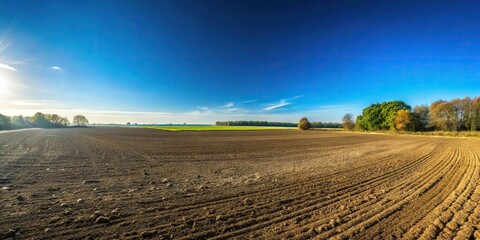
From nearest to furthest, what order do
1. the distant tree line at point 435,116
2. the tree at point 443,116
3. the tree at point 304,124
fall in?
the distant tree line at point 435,116, the tree at point 443,116, the tree at point 304,124

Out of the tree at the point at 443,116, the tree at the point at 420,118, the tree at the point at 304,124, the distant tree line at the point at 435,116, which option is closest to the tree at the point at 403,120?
the distant tree line at the point at 435,116

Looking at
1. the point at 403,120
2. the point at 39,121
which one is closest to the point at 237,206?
the point at 403,120

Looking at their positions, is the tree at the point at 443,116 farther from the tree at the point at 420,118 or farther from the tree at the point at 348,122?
the tree at the point at 348,122

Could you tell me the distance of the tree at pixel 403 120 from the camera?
61.2 meters

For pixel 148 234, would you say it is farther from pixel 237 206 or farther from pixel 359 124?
pixel 359 124

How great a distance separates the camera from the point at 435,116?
6244 centimetres

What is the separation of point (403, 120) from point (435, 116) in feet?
34.3

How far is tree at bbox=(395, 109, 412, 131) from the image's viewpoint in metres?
61.2

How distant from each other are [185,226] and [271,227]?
1748 mm

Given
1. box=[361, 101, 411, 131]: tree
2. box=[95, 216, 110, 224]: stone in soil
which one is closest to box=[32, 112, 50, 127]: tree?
box=[95, 216, 110, 224]: stone in soil

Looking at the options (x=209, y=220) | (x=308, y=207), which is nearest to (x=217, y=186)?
(x=209, y=220)

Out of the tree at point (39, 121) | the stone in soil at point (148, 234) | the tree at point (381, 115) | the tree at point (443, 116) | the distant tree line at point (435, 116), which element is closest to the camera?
the stone in soil at point (148, 234)

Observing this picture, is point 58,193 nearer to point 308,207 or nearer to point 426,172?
point 308,207

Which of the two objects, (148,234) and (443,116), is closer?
(148,234)
